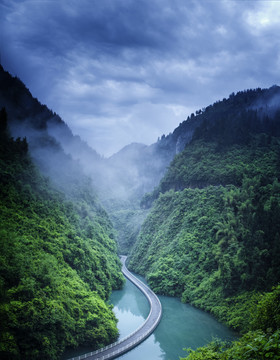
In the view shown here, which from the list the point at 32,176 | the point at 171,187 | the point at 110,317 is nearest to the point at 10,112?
the point at 32,176

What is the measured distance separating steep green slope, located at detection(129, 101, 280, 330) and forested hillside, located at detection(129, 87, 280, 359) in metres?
0.11

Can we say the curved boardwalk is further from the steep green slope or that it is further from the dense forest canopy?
the steep green slope

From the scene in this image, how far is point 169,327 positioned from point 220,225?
750 inches

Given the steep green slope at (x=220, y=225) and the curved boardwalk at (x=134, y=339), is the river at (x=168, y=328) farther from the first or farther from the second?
the steep green slope at (x=220, y=225)

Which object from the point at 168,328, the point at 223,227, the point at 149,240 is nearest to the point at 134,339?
the point at 168,328

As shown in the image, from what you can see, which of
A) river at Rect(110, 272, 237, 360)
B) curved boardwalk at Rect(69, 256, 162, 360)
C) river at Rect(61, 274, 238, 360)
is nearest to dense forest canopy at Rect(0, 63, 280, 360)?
curved boardwalk at Rect(69, 256, 162, 360)

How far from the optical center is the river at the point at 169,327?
27375 mm

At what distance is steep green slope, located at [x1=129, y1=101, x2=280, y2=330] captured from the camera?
109 ft

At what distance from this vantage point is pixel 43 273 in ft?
78.4

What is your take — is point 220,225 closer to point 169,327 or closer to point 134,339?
point 169,327

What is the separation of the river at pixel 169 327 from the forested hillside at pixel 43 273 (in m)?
3.38

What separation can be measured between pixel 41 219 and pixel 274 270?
1114 inches

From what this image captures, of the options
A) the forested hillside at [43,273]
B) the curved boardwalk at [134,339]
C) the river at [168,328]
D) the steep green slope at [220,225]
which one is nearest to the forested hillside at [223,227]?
the steep green slope at [220,225]

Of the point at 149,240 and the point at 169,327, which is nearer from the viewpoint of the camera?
the point at 169,327
